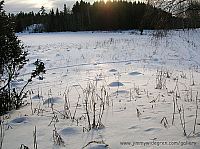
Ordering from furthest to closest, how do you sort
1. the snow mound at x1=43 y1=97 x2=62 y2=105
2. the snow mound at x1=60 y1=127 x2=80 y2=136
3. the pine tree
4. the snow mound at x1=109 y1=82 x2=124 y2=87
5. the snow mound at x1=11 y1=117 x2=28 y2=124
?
the snow mound at x1=109 y1=82 x2=124 y2=87
the snow mound at x1=43 y1=97 x2=62 y2=105
the pine tree
the snow mound at x1=11 y1=117 x2=28 y2=124
the snow mound at x1=60 y1=127 x2=80 y2=136

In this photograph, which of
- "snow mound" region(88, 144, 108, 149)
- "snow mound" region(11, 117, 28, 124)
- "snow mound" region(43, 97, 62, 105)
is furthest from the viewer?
"snow mound" region(43, 97, 62, 105)

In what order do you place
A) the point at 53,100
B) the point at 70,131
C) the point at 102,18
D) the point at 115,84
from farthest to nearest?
the point at 102,18, the point at 115,84, the point at 53,100, the point at 70,131

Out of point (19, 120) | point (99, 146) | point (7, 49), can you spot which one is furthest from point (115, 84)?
point (99, 146)

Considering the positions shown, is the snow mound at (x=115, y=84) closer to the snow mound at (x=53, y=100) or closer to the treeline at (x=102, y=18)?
the snow mound at (x=53, y=100)

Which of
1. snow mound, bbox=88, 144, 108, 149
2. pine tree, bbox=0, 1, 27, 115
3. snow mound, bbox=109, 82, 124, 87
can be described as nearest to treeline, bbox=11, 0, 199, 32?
snow mound, bbox=109, 82, 124, 87

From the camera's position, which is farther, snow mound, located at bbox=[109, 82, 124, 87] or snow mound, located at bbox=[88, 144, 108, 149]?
snow mound, located at bbox=[109, 82, 124, 87]

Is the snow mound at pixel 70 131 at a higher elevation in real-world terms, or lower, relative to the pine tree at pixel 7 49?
lower

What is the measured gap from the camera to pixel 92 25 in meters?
78.2

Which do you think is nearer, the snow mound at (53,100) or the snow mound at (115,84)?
the snow mound at (53,100)

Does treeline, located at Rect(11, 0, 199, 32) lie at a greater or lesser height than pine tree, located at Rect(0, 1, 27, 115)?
greater

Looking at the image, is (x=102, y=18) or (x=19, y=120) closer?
(x=19, y=120)

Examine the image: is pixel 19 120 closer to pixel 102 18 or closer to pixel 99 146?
pixel 99 146

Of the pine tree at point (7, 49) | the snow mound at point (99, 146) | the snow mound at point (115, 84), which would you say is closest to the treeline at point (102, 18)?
the snow mound at point (115, 84)

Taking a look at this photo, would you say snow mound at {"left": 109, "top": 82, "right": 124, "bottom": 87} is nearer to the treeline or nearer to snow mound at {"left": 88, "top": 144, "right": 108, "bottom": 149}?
snow mound at {"left": 88, "top": 144, "right": 108, "bottom": 149}
